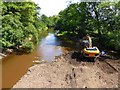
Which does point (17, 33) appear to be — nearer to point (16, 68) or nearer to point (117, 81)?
point (16, 68)

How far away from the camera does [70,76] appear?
15.8 meters

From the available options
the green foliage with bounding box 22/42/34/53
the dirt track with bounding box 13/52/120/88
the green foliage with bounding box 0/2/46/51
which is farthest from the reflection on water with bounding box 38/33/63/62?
the dirt track with bounding box 13/52/120/88

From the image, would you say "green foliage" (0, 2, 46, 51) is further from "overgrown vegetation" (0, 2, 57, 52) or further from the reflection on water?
the reflection on water

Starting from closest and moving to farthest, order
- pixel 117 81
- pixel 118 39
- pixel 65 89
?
1. pixel 65 89
2. pixel 117 81
3. pixel 118 39

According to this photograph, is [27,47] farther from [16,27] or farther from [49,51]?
[16,27]

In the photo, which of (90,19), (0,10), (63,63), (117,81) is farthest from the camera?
(90,19)

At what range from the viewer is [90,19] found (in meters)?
35.8

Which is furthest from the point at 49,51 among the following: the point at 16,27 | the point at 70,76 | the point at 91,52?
the point at 70,76

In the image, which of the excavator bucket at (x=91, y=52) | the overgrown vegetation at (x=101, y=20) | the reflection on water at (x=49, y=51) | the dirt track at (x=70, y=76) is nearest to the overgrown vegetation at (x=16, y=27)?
the reflection on water at (x=49, y=51)

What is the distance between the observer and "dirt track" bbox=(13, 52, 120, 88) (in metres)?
14.1

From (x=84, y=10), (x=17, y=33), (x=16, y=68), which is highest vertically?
(x=84, y=10)

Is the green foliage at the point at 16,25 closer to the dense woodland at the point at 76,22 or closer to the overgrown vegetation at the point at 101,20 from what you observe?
the dense woodland at the point at 76,22

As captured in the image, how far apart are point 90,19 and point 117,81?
21882 millimetres

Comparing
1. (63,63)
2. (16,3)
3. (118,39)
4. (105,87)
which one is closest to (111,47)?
(118,39)
